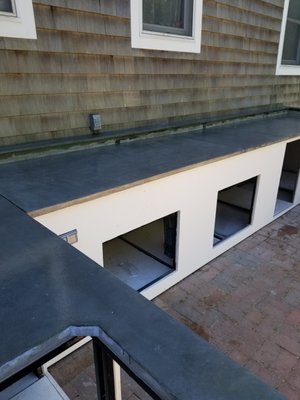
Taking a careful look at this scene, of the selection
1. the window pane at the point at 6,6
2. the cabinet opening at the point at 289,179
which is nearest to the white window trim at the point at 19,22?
the window pane at the point at 6,6

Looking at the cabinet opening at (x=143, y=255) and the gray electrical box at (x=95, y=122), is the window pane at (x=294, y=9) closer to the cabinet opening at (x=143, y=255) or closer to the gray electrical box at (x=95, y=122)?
the gray electrical box at (x=95, y=122)

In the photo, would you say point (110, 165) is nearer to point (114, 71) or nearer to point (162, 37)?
point (114, 71)

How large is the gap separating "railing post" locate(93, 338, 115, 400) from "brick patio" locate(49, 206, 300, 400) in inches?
43.7

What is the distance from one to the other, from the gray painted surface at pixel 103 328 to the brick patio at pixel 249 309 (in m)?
1.14

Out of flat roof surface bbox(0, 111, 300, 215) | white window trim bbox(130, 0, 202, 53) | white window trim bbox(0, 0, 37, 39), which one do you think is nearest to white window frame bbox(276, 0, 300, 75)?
flat roof surface bbox(0, 111, 300, 215)

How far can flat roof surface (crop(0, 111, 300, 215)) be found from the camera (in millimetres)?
1789

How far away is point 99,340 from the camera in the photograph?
0.82 metres

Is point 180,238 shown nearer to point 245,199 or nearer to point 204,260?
point 204,260

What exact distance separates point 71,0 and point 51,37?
320 millimetres

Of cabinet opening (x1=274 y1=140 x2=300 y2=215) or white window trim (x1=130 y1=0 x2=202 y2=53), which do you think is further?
cabinet opening (x1=274 y1=140 x2=300 y2=215)

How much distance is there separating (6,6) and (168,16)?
1653mm

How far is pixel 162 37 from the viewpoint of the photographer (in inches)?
120

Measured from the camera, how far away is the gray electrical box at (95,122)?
2754 mm

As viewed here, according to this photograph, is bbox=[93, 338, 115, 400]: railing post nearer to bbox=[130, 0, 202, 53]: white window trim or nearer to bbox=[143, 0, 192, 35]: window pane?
bbox=[130, 0, 202, 53]: white window trim
